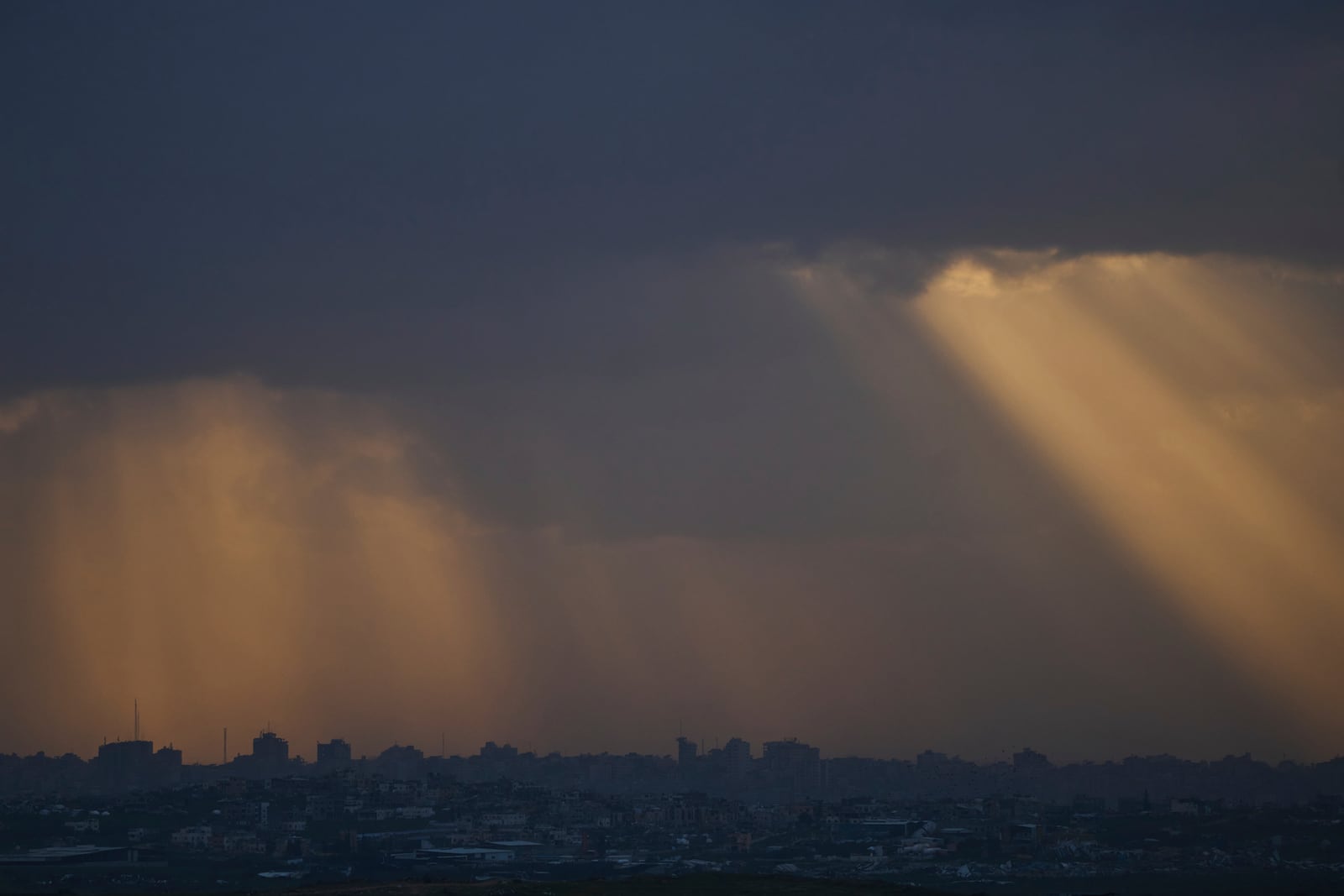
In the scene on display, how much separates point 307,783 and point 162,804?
22.7m

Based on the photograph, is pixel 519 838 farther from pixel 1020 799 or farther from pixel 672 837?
pixel 1020 799

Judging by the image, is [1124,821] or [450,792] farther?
[450,792]

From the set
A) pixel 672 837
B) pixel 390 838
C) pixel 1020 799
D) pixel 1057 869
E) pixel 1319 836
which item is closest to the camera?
pixel 1057 869

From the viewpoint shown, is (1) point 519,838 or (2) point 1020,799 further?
(2) point 1020,799

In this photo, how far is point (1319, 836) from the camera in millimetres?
129500

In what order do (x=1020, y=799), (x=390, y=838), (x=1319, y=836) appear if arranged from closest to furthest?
(x=1319, y=836) → (x=390, y=838) → (x=1020, y=799)

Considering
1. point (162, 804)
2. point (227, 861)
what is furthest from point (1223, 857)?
point (162, 804)

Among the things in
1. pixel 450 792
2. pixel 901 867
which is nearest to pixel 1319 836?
pixel 901 867

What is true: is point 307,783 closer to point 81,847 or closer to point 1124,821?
point 81,847

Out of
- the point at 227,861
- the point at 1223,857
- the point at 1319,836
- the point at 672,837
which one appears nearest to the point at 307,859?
the point at 227,861

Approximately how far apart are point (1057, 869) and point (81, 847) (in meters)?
80.4

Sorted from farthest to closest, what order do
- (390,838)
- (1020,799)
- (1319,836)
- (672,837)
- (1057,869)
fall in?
(1020,799)
(672,837)
(390,838)
(1319,836)
(1057,869)

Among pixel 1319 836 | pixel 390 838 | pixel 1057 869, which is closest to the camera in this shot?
pixel 1057 869

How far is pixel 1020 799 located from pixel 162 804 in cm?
9909
